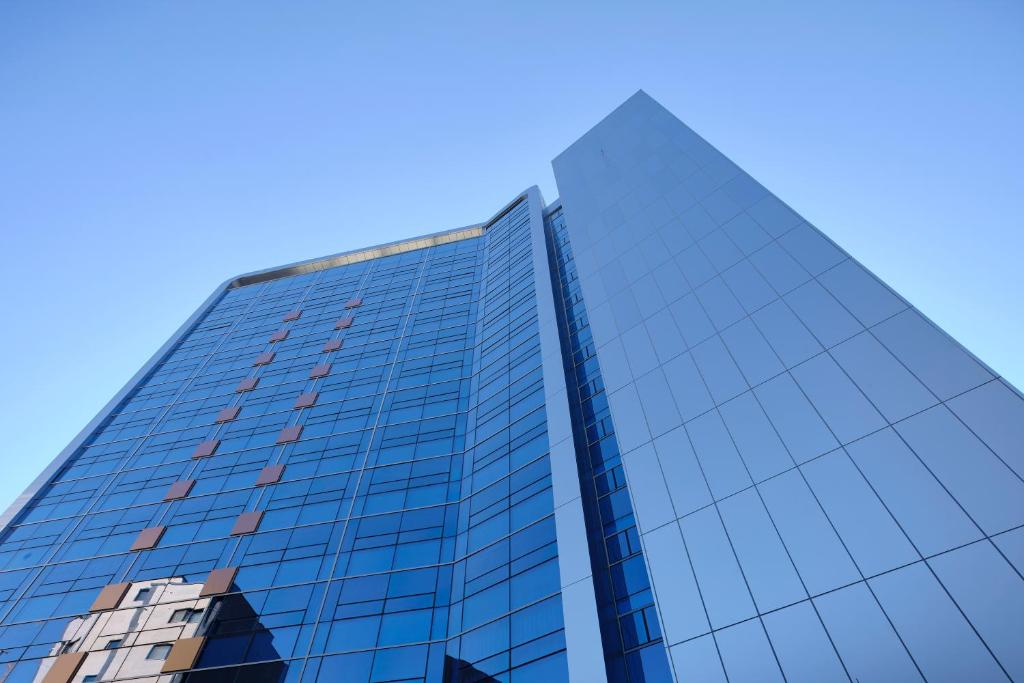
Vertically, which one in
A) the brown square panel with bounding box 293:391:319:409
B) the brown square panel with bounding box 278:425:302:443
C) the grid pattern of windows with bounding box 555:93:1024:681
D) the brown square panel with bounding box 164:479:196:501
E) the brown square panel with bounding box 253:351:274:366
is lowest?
the grid pattern of windows with bounding box 555:93:1024:681

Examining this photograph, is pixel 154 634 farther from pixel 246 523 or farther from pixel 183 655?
pixel 246 523

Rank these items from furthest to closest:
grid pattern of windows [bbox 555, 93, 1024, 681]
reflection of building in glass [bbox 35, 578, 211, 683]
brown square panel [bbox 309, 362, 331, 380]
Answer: brown square panel [bbox 309, 362, 331, 380] < reflection of building in glass [bbox 35, 578, 211, 683] < grid pattern of windows [bbox 555, 93, 1024, 681]

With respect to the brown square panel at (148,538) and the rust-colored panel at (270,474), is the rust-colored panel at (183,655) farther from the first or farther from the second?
the rust-colored panel at (270,474)

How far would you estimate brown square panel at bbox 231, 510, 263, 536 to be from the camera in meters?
27.5

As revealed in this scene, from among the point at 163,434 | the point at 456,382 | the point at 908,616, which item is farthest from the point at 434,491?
the point at 163,434

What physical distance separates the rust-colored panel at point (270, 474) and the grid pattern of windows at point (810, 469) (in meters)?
19.6

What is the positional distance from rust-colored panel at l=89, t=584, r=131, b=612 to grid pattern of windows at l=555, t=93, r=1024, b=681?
961 inches

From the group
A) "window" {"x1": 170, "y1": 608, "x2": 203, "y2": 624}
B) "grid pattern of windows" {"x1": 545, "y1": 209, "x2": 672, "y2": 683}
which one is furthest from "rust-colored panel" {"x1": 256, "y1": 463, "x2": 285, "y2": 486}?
"grid pattern of windows" {"x1": 545, "y1": 209, "x2": 672, "y2": 683}

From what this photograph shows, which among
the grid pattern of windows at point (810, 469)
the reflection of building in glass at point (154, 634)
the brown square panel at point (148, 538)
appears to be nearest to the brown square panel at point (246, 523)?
the reflection of building in glass at point (154, 634)

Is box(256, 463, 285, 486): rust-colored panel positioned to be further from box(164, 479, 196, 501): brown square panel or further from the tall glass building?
box(164, 479, 196, 501): brown square panel

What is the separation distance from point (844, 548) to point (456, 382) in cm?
2400

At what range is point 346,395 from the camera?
35719 millimetres

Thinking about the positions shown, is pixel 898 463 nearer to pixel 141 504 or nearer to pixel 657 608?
pixel 657 608

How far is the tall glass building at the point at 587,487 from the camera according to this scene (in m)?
12.2
